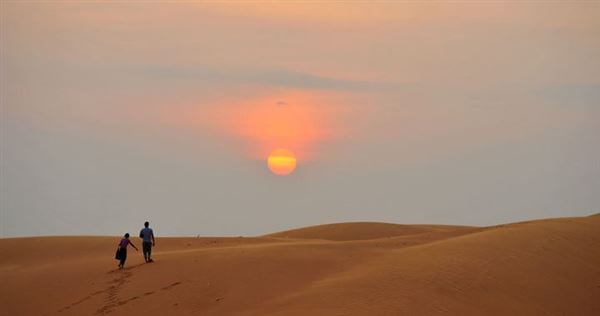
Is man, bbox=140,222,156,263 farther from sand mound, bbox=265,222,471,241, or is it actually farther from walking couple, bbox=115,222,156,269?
sand mound, bbox=265,222,471,241

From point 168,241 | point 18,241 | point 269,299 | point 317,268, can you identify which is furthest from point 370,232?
point 269,299

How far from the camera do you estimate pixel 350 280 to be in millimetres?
16438

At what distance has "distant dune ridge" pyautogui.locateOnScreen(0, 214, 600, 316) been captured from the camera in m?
15.2

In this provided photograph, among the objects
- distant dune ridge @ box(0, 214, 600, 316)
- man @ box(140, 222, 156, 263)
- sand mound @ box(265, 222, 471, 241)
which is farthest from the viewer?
sand mound @ box(265, 222, 471, 241)

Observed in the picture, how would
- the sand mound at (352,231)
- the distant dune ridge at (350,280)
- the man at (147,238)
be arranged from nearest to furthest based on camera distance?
1. the distant dune ridge at (350,280)
2. the man at (147,238)
3. the sand mound at (352,231)

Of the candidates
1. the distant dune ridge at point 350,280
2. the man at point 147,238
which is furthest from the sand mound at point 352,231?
the man at point 147,238

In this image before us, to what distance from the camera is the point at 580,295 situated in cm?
1670

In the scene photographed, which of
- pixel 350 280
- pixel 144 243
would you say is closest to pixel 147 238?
pixel 144 243

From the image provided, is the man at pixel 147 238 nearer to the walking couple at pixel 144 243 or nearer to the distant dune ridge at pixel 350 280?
the walking couple at pixel 144 243

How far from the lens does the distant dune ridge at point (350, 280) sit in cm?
1519

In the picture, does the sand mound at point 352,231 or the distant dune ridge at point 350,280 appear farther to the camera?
the sand mound at point 352,231

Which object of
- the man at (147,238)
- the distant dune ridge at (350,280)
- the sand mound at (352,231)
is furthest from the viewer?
the sand mound at (352,231)

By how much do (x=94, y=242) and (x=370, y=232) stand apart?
40.9 feet

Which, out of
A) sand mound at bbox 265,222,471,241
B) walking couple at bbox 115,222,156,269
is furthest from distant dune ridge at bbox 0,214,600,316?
sand mound at bbox 265,222,471,241
